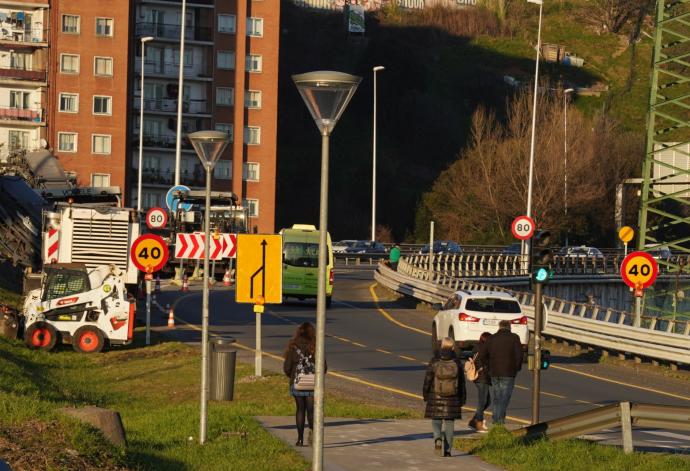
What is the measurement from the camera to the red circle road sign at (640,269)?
33.9m

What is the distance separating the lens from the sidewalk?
55.0 ft

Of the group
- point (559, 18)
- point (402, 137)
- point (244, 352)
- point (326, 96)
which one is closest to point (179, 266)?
point (244, 352)

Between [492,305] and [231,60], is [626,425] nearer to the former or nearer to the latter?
[492,305]

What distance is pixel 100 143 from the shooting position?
3693 inches

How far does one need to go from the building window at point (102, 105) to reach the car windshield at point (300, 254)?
1876 inches

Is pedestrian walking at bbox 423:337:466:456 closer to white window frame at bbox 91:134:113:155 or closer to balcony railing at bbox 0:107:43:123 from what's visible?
white window frame at bbox 91:134:113:155

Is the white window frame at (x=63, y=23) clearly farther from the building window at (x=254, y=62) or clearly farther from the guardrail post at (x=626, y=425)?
the guardrail post at (x=626, y=425)

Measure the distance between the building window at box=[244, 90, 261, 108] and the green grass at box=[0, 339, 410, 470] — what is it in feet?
225

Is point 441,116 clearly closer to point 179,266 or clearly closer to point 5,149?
point 5,149

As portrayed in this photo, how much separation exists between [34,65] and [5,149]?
6488 mm

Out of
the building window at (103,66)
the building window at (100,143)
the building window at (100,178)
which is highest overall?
the building window at (103,66)

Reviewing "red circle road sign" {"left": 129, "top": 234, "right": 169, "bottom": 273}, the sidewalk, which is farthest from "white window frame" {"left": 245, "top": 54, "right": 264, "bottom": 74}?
the sidewalk

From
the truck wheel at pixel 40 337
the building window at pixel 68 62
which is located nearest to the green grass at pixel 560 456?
the truck wheel at pixel 40 337

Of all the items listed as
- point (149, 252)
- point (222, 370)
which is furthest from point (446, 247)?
point (222, 370)
